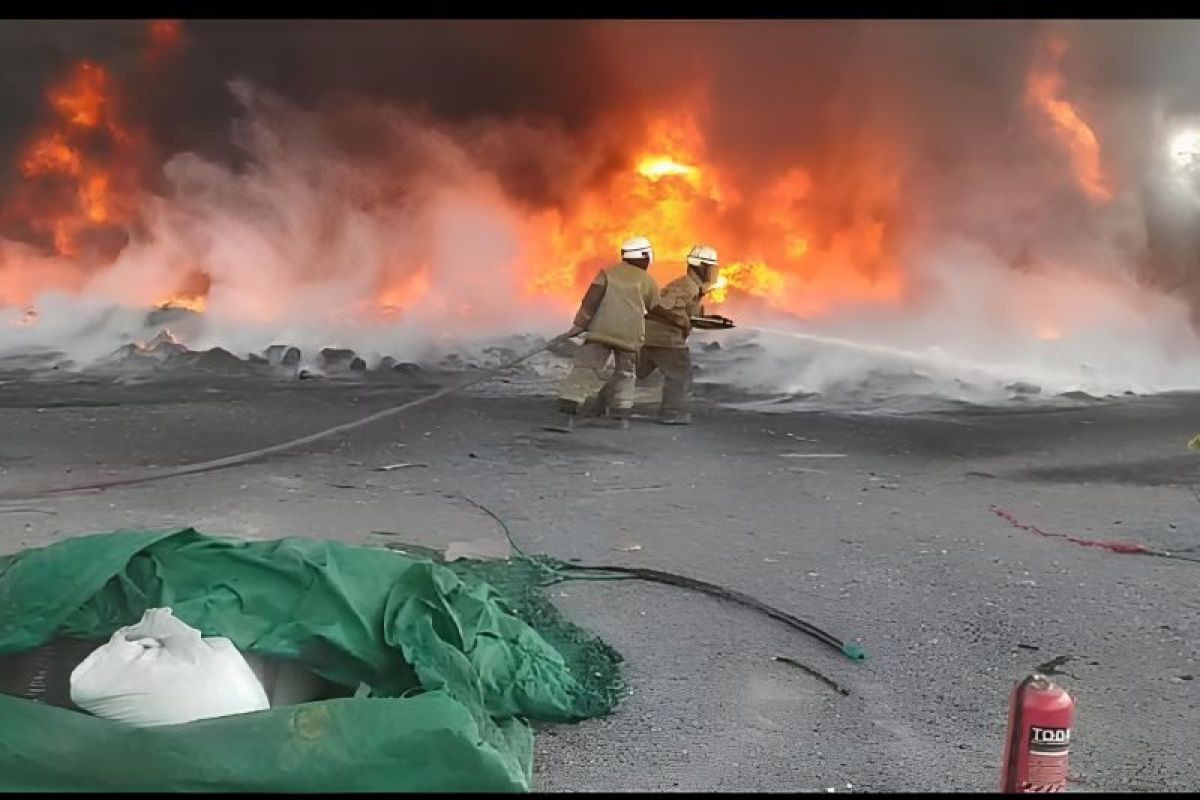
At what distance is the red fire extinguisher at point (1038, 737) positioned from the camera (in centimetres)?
221

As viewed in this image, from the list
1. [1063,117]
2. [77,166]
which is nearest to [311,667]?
[77,166]

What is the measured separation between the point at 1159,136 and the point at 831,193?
2574 mm

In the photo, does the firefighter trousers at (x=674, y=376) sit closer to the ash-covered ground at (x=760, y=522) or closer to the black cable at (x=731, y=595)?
the ash-covered ground at (x=760, y=522)

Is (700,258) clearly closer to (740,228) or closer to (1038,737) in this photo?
(740,228)

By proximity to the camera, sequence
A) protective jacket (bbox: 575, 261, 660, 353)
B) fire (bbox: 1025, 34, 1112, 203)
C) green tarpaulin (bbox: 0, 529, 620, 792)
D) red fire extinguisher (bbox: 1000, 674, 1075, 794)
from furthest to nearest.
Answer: fire (bbox: 1025, 34, 1112, 203) < protective jacket (bbox: 575, 261, 660, 353) < red fire extinguisher (bbox: 1000, 674, 1075, 794) < green tarpaulin (bbox: 0, 529, 620, 792)

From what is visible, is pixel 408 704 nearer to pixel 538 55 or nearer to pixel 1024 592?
pixel 1024 592

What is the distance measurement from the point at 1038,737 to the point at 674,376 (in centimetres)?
536

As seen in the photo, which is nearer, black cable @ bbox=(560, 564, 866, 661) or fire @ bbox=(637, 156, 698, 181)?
black cable @ bbox=(560, 564, 866, 661)

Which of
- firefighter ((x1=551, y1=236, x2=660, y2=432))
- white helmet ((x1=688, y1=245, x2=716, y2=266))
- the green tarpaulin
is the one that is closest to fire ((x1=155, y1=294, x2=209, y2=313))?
firefighter ((x1=551, y1=236, x2=660, y2=432))

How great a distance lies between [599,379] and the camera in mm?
6992

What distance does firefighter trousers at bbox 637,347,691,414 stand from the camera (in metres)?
7.47

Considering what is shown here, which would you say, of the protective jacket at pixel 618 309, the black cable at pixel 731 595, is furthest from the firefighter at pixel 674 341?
the black cable at pixel 731 595

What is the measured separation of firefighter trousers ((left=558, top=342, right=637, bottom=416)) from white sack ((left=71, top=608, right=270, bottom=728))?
451 centimetres

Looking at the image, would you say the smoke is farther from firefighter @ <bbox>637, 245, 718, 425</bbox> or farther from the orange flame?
firefighter @ <bbox>637, 245, 718, 425</bbox>
